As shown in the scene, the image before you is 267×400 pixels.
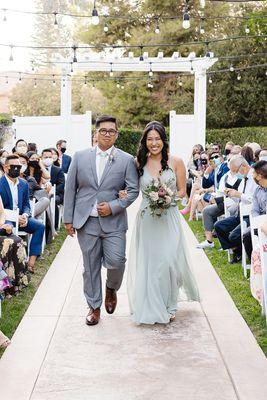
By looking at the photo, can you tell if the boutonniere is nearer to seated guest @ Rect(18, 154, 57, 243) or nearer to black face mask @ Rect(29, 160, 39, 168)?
seated guest @ Rect(18, 154, 57, 243)

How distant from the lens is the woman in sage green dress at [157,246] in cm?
678

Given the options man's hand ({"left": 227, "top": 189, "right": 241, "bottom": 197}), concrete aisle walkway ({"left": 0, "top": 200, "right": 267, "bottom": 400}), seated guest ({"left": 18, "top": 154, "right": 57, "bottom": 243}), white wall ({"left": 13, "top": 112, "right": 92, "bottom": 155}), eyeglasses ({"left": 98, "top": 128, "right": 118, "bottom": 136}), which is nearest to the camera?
concrete aisle walkway ({"left": 0, "top": 200, "right": 267, "bottom": 400})

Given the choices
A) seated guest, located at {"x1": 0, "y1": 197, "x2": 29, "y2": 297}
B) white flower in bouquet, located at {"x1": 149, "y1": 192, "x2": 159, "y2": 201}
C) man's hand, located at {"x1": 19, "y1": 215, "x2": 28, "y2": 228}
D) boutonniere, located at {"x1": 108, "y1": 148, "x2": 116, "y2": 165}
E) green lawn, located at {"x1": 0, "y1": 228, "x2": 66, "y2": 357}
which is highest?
boutonniere, located at {"x1": 108, "y1": 148, "x2": 116, "y2": 165}

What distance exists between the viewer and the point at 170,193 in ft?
22.1

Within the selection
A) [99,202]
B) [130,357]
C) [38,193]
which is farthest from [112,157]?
[38,193]

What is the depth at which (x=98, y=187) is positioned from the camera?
6633 millimetres

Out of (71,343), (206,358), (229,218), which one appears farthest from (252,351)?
(229,218)

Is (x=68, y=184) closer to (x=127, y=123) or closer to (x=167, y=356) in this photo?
(x=167, y=356)

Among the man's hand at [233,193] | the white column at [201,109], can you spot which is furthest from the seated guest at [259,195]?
the white column at [201,109]

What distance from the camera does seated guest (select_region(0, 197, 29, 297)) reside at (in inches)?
316

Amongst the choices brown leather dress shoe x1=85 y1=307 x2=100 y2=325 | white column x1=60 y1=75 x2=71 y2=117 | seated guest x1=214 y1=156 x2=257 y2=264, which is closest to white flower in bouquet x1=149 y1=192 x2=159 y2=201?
brown leather dress shoe x1=85 y1=307 x2=100 y2=325

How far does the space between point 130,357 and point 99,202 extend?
4.93ft

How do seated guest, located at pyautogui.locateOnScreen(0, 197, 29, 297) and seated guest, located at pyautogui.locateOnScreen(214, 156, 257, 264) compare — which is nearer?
seated guest, located at pyautogui.locateOnScreen(0, 197, 29, 297)

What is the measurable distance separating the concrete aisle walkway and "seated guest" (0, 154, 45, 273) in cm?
160
